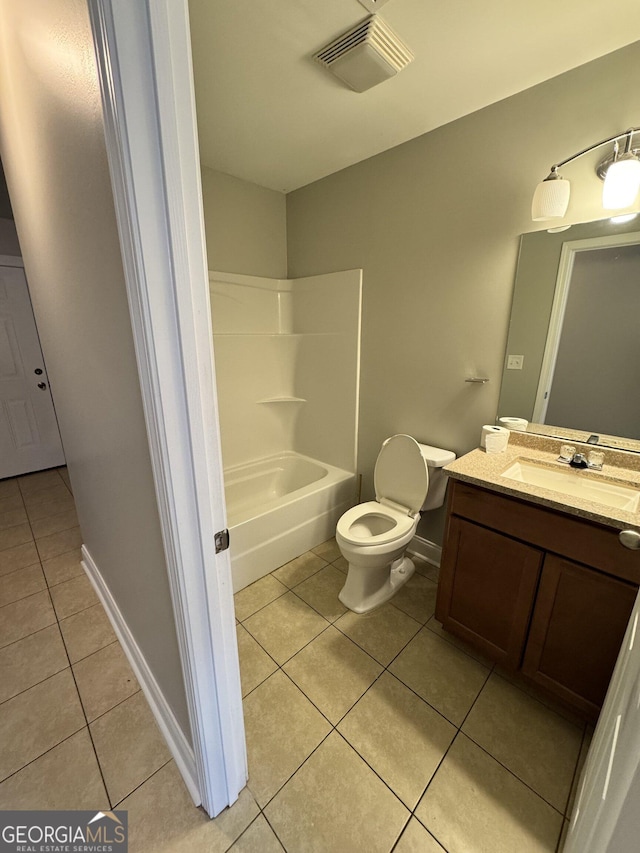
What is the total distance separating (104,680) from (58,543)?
1.30 m

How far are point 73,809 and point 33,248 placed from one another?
1.97 m

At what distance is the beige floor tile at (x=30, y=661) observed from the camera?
139 centimetres

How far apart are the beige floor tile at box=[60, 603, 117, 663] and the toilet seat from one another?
1229mm

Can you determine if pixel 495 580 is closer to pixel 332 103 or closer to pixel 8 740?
pixel 8 740

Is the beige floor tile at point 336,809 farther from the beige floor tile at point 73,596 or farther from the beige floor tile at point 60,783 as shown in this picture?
the beige floor tile at point 73,596

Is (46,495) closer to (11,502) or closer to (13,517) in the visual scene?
(11,502)

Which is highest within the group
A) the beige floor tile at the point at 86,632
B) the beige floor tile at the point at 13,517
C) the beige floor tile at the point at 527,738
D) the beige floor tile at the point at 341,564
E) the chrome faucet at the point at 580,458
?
the chrome faucet at the point at 580,458

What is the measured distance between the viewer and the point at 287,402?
275 centimetres

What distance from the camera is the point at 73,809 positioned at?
102cm

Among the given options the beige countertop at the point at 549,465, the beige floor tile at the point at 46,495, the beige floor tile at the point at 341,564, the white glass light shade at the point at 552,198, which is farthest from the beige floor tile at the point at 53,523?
the white glass light shade at the point at 552,198

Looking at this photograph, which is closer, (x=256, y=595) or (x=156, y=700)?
(x=156, y=700)

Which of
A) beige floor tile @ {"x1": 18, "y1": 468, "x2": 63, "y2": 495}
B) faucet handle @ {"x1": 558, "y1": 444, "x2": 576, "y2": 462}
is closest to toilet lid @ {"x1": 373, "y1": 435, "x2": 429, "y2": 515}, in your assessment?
faucet handle @ {"x1": 558, "y1": 444, "x2": 576, "y2": 462}

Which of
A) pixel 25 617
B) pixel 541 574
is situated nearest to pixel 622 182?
pixel 541 574

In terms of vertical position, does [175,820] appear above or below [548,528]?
below
